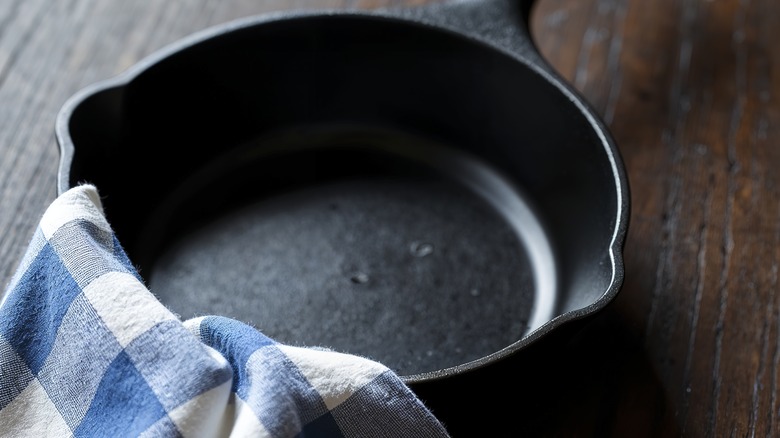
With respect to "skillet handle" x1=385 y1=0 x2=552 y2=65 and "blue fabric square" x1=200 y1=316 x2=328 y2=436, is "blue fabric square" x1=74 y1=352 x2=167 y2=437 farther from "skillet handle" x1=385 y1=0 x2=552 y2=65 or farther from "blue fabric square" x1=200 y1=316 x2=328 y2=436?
"skillet handle" x1=385 y1=0 x2=552 y2=65

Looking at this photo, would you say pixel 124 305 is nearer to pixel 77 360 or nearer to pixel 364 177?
pixel 77 360

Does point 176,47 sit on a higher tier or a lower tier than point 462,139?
higher

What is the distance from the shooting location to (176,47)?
762mm

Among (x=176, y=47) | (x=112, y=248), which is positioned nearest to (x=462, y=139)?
(x=176, y=47)

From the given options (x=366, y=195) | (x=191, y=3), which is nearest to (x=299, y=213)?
(x=366, y=195)

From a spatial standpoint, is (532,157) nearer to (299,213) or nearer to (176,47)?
(299,213)

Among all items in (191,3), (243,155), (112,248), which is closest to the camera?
(112,248)

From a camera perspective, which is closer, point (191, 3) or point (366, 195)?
point (366, 195)

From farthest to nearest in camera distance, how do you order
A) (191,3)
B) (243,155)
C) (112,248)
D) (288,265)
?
(191,3) < (243,155) < (288,265) < (112,248)

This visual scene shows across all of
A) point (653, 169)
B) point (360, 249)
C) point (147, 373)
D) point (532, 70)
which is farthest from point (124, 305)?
point (653, 169)

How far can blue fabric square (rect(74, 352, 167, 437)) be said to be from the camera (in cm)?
49

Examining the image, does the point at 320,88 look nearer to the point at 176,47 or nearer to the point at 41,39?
the point at 176,47

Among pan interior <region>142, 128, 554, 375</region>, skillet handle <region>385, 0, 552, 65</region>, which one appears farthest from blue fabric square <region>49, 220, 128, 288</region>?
skillet handle <region>385, 0, 552, 65</region>

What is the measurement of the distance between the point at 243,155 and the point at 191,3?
0.72 ft
